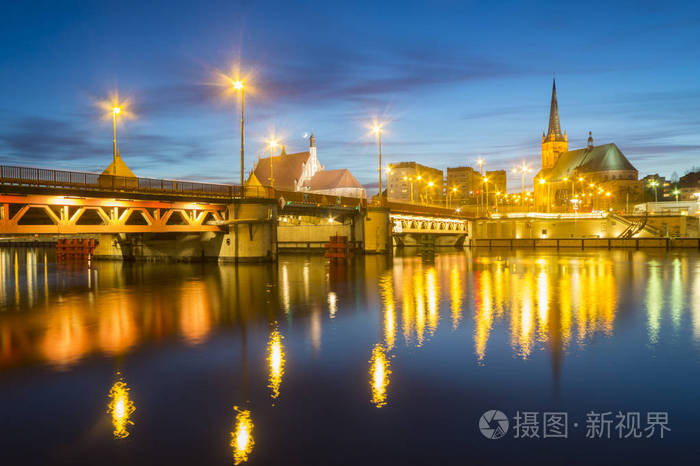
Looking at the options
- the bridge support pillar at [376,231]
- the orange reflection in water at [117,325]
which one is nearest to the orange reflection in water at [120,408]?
the orange reflection in water at [117,325]

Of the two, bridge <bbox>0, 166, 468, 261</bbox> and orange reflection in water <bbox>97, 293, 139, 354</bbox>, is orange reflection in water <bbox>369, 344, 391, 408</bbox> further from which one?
bridge <bbox>0, 166, 468, 261</bbox>

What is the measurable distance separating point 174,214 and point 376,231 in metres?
27.9

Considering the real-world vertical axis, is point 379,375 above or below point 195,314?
above

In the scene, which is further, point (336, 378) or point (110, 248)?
point (110, 248)

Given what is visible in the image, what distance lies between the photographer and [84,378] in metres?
11.7

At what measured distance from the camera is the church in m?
141

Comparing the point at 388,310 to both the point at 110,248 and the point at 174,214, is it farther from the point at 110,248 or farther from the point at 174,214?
the point at 110,248

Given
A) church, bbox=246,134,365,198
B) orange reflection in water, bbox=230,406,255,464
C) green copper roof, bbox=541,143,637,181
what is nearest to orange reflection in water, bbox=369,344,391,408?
orange reflection in water, bbox=230,406,255,464

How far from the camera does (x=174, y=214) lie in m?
56.4

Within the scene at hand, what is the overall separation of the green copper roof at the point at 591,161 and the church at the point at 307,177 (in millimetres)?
87009

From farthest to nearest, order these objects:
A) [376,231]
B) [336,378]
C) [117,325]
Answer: [376,231] < [117,325] < [336,378]

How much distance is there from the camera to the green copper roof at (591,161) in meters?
175

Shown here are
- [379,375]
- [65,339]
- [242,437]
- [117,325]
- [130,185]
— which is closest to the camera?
[242,437]

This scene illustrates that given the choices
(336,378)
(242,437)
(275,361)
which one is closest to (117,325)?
(275,361)
